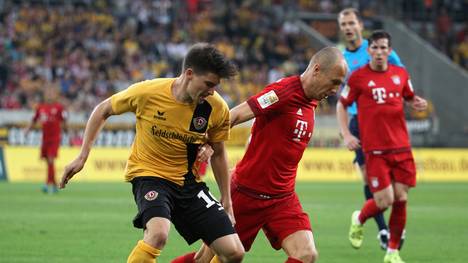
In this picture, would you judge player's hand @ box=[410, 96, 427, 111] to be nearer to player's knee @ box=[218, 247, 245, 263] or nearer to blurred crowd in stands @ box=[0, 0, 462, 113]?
player's knee @ box=[218, 247, 245, 263]

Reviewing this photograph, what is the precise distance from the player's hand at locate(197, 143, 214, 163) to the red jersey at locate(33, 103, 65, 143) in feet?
53.8

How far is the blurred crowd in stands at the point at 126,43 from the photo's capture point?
3309 centimetres

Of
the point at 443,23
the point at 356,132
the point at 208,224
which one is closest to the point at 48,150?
the point at 356,132

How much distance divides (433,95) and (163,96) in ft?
110

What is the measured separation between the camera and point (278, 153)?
28.4 ft

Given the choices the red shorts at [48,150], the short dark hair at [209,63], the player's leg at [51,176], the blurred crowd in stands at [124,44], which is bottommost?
the blurred crowd in stands at [124,44]

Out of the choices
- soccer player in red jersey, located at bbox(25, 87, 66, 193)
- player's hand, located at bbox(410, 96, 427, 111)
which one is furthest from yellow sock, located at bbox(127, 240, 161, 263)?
soccer player in red jersey, located at bbox(25, 87, 66, 193)

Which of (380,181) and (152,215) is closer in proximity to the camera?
(152,215)

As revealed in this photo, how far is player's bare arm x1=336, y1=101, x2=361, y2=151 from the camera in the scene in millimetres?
12159

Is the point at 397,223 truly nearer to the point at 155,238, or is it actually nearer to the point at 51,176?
the point at 155,238

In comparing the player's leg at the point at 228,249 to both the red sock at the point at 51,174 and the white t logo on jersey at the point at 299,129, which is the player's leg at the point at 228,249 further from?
the red sock at the point at 51,174

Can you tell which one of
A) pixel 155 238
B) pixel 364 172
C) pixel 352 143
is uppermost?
pixel 155 238

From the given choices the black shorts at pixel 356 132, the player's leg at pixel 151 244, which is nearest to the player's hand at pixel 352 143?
the black shorts at pixel 356 132

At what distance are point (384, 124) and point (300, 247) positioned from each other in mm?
4223
